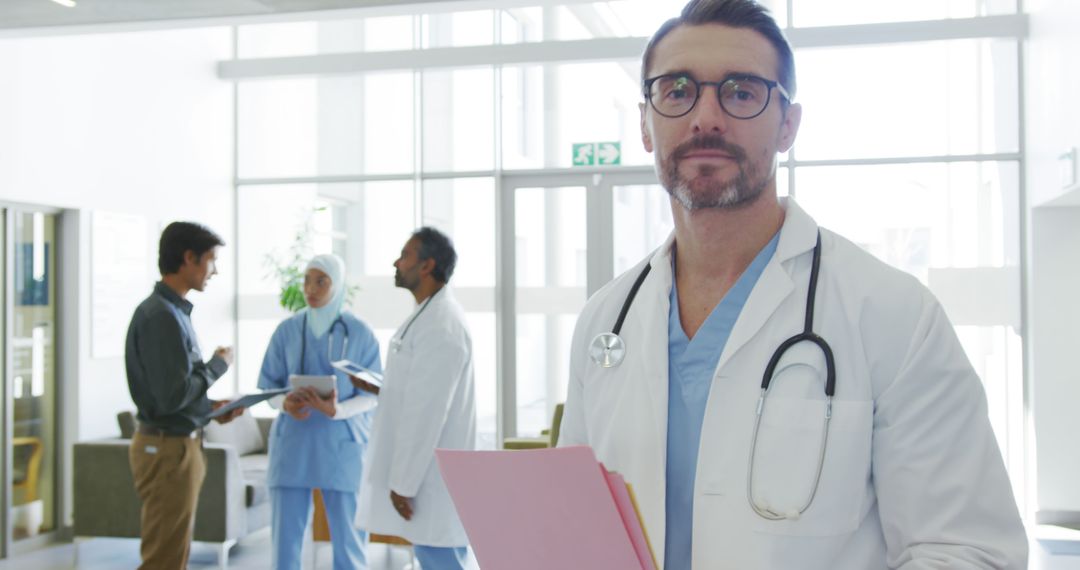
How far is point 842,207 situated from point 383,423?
4606 millimetres

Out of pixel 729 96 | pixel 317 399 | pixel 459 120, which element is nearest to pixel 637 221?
pixel 459 120

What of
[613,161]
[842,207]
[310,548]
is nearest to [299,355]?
[310,548]

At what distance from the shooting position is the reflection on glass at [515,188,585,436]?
301 inches

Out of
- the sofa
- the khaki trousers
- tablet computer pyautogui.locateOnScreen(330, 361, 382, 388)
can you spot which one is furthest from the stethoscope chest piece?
the sofa

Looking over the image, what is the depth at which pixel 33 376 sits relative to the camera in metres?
5.86

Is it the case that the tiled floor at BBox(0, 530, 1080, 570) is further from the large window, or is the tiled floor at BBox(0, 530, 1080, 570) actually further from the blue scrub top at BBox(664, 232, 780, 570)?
the blue scrub top at BBox(664, 232, 780, 570)

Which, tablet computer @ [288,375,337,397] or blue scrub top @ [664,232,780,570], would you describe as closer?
blue scrub top @ [664,232,780,570]

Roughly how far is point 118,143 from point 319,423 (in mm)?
3420

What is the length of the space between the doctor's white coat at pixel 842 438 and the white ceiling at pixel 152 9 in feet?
9.30

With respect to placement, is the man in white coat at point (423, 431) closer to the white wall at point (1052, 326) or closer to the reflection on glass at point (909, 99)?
the reflection on glass at point (909, 99)

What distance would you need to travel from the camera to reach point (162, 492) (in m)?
3.72

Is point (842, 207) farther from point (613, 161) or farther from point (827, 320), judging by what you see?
point (827, 320)

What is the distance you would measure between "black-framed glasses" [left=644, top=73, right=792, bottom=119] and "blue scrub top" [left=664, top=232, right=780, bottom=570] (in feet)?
0.68

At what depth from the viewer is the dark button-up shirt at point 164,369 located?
12.1ft
